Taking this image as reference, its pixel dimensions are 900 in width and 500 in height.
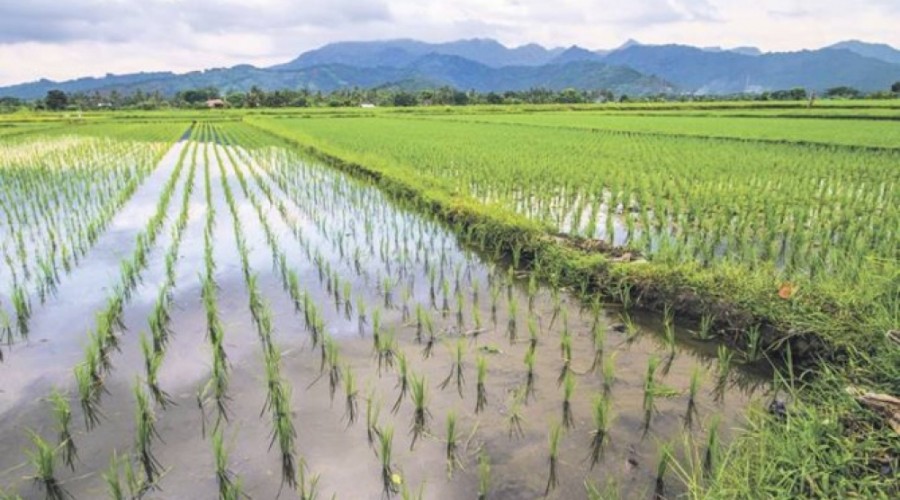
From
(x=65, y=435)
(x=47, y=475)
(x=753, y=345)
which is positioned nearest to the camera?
(x=47, y=475)

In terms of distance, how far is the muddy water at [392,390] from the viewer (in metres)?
3.09

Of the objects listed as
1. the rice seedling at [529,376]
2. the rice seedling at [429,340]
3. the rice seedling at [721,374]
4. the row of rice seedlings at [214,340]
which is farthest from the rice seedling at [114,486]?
the rice seedling at [721,374]

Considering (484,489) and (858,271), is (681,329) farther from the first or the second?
(484,489)

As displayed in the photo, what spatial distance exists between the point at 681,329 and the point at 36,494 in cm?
464

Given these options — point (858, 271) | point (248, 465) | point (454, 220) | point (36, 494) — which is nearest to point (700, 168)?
point (454, 220)

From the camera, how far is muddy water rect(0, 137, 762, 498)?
3.09 metres

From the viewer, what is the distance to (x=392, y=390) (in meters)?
3.95

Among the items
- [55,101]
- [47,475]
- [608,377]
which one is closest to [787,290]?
[608,377]

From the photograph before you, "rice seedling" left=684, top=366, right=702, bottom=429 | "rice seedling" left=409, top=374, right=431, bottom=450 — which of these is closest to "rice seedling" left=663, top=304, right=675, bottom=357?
"rice seedling" left=684, top=366, right=702, bottom=429

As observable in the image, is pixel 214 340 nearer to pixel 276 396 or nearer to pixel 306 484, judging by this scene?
pixel 276 396

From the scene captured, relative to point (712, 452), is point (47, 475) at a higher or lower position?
lower

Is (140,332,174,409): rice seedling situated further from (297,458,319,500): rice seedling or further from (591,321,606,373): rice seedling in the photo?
(591,321,606,373): rice seedling

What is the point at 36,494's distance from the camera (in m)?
2.95

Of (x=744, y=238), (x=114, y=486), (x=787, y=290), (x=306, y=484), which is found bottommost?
(x=306, y=484)
